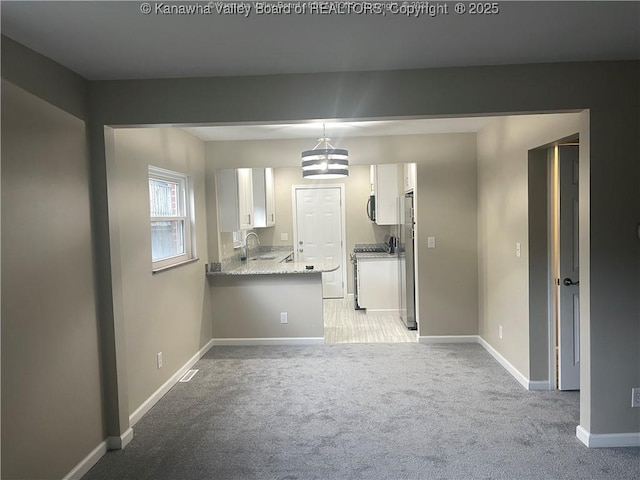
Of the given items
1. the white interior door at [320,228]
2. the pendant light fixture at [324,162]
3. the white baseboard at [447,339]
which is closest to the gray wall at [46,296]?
the pendant light fixture at [324,162]

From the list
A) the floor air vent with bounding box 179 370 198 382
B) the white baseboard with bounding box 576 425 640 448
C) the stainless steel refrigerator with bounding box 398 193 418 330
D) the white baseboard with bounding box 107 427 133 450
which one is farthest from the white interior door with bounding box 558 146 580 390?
the white baseboard with bounding box 107 427 133 450

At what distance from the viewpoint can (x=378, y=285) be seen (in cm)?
633

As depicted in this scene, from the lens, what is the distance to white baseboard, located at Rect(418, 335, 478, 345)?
15.8 feet

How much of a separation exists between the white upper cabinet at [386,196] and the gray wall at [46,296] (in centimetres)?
429

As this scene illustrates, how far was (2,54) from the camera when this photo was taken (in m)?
1.91

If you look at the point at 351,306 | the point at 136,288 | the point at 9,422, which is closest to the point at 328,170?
the point at 136,288

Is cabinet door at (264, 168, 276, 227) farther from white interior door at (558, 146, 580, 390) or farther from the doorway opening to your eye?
white interior door at (558, 146, 580, 390)

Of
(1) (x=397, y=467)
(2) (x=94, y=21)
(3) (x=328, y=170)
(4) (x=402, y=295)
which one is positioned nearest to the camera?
(2) (x=94, y=21)

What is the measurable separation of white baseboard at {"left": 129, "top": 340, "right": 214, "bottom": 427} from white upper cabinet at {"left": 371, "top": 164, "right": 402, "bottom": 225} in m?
3.07

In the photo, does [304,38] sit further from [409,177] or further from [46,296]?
[409,177]

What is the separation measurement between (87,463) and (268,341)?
Answer: 253 cm

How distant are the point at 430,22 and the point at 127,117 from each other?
5.91 ft

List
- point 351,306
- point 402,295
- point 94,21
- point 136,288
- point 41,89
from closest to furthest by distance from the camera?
1. point 94,21
2. point 41,89
3. point 136,288
4. point 402,295
5. point 351,306

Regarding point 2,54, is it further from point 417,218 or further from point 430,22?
point 417,218
